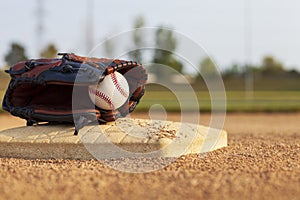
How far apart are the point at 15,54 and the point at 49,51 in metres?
11.6

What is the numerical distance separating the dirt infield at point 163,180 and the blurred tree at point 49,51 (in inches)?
1513

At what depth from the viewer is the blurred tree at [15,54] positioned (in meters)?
30.3

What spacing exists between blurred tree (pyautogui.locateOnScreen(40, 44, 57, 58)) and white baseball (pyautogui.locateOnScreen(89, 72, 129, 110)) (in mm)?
37199

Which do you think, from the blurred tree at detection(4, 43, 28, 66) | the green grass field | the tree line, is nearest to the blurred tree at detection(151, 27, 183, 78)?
the tree line

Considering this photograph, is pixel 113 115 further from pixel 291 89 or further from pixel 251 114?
pixel 291 89

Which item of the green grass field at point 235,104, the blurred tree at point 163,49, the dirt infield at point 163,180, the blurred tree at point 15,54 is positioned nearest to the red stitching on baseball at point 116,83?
the blurred tree at point 163,49

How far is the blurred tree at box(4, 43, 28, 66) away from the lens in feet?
99.3

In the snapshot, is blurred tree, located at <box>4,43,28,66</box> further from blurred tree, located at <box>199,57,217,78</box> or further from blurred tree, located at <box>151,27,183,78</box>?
blurred tree, located at <box>199,57,217,78</box>

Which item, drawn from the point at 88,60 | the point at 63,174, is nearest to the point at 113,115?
the point at 88,60

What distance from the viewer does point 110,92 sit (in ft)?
16.9

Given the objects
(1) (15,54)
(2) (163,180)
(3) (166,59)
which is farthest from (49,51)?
(2) (163,180)

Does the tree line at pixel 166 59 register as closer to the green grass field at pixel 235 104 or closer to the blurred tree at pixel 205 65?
the blurred tree at pixel 205 65

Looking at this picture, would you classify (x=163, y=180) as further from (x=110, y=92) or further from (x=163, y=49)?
(x=163, y=49)

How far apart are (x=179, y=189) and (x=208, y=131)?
249 centimetres
